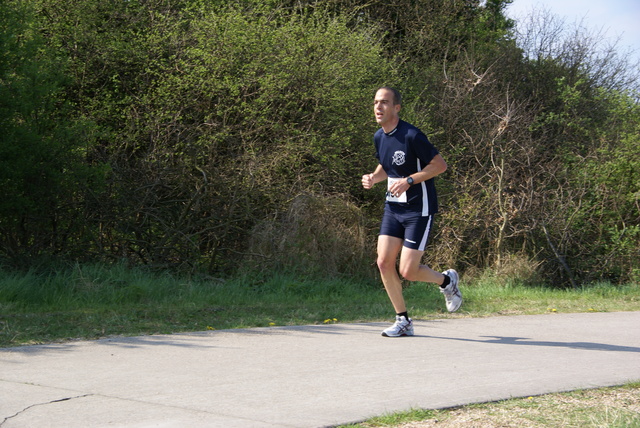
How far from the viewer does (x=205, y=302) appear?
28.7ft

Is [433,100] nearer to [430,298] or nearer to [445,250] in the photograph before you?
[445,250]

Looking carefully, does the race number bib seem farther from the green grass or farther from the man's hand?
the green grass

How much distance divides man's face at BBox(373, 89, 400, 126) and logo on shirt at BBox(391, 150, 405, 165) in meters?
0.32

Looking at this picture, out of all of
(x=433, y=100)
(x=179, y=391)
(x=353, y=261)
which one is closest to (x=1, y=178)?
(x=353, y=261)

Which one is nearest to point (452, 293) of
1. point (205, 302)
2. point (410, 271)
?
point (410, 271)

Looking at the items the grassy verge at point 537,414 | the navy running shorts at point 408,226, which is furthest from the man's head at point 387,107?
the grassy verge at point 537,414

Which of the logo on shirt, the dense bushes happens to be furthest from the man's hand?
the dense bushes

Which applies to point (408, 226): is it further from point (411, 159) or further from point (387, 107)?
point (387, 107)

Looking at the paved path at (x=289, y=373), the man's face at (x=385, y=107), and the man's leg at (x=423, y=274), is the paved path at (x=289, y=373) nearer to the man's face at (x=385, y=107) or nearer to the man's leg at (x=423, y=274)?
the man's leg at (x=423, y=274)

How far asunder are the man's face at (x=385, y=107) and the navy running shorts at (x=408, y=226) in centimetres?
79

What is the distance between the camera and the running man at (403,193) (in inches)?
265

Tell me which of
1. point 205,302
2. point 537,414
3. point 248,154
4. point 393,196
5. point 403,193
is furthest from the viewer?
point 248,154

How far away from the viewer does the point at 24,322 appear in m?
6.88

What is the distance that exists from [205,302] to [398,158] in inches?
126
